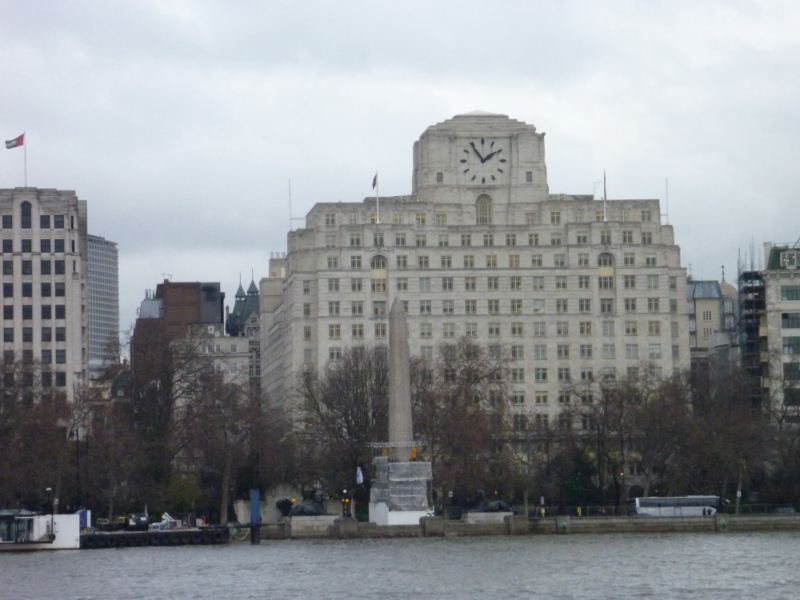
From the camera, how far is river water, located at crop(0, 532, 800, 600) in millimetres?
95938

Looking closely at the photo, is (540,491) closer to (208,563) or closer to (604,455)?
(604,455)

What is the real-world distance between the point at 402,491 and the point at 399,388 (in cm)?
783

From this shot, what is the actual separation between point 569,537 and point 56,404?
4378 centimetres

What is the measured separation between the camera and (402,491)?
15062 centimetres

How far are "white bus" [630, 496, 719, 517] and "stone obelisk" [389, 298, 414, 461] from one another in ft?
70.4

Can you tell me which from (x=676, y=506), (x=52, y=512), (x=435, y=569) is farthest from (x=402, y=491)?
(x=435, y=569)

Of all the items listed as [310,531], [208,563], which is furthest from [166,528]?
[208,563]

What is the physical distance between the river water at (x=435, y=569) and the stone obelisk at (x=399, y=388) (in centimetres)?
761

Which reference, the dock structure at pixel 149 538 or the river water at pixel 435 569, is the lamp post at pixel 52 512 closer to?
the dock structure at pixel 149 538

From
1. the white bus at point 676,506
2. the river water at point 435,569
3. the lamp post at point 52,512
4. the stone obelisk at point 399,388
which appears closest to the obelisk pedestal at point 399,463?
the stone obelisk at point 399,388

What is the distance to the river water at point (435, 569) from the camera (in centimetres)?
9594

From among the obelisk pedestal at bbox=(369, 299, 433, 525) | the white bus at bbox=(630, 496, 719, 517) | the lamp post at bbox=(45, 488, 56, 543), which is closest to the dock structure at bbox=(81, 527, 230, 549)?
the lamp post at bbox=(45, 488, 56, 543)

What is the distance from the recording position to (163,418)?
6476 inches

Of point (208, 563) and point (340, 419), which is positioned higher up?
point (340, 419)
